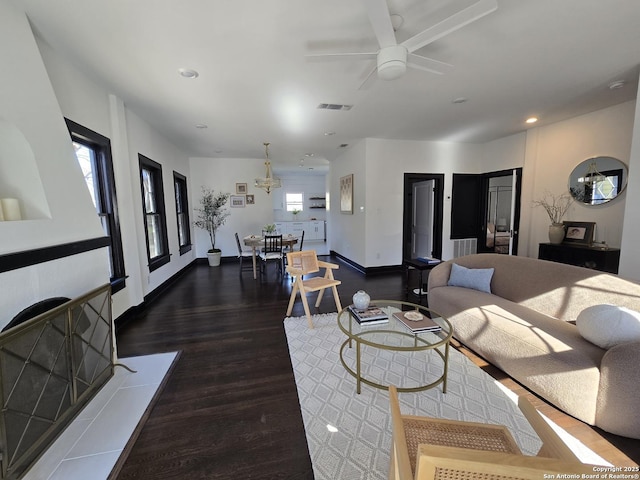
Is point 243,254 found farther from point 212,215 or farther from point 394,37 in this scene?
point 394,37

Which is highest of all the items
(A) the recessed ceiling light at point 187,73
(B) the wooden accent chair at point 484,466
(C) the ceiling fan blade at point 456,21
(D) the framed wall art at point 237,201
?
(A) the recessed ceiling light at point 187,73

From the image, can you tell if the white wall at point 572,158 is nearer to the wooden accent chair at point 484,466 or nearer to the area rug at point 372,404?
the area rug at point 372,404

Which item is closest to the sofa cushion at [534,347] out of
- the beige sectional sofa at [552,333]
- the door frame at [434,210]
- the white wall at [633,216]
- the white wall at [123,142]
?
the beige sectional sofa at [552,333]

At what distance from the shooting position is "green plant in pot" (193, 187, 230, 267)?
20.6 feet

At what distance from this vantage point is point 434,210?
5.55m

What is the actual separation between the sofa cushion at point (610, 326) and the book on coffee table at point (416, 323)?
89cm

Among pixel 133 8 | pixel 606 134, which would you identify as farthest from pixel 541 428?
pixel 606 134

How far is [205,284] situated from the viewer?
187 inches

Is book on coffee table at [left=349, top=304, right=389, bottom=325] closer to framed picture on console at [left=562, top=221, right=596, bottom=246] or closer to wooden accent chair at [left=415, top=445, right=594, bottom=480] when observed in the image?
wooden accent chair at [left=415, top=445, right=594, bottom=480]

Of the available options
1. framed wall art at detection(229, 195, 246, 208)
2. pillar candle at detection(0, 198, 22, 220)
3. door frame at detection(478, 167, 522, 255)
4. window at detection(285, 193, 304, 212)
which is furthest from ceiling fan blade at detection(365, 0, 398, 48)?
window at detection(285, 193, 304, 212)

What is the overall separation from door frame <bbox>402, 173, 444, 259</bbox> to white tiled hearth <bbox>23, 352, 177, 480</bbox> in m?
4.56

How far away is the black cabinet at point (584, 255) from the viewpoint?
137 inches

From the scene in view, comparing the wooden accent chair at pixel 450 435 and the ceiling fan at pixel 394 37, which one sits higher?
the ceiling fan at pixel 394 37

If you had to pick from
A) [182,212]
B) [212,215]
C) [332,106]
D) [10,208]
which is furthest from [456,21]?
[212,215]
